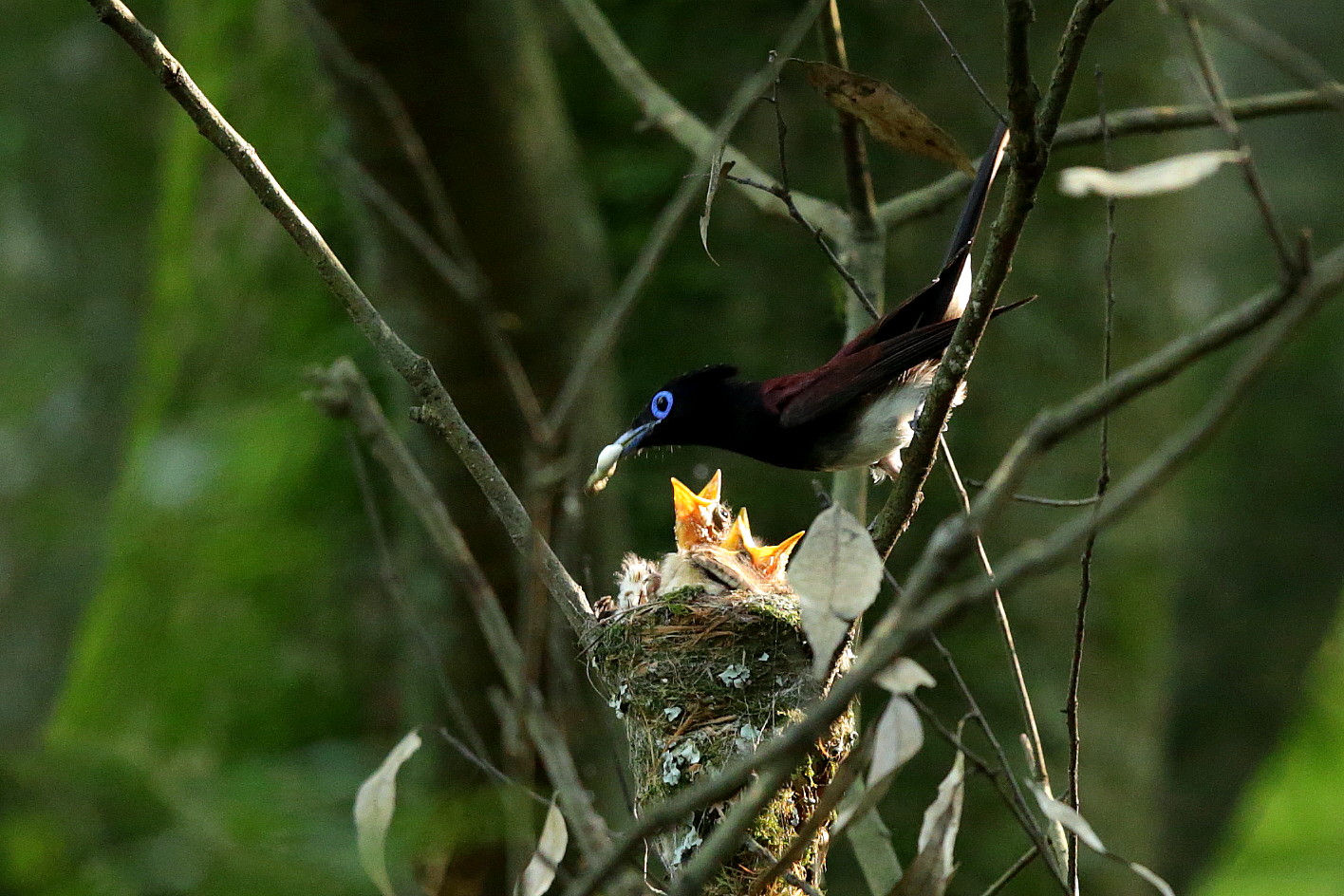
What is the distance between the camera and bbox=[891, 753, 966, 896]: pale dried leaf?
2.18 meters

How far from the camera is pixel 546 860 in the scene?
2.17 metres

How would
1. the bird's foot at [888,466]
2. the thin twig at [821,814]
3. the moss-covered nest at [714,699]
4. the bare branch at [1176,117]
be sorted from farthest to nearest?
the bird's foot at [888,466], the bare branch at [1176,117], the moss-covered nest at [714,699], the thin twig at [821,814]

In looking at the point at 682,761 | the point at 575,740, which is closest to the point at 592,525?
the point at 575,740

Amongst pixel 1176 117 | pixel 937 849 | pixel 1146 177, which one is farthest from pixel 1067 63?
pixel 1176 117

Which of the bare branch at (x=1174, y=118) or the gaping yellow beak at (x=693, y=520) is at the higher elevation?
the bare branch at (x=1174, y=118)

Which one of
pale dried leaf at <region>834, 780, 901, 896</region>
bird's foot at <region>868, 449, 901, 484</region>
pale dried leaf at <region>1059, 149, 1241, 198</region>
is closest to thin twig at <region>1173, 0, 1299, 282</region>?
pale dried leaf at <region>1059, 149, 1241, 198</region>

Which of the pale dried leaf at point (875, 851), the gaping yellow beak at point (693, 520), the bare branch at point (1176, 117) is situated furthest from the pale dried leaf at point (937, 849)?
the gaping yellow beak at point (693, 520)

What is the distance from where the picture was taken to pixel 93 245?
10.1 m

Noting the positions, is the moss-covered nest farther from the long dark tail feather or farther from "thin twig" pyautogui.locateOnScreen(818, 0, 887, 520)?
the long dark tail feather

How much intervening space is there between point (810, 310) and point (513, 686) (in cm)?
494

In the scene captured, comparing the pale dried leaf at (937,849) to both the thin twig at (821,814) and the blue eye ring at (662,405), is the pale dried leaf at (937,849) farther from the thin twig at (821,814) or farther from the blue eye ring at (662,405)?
the blue eye ring at (662,405)

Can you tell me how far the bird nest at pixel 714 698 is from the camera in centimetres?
293

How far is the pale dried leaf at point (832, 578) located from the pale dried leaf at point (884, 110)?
3.45 feet

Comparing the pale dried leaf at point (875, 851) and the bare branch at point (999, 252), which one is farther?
the pale dried leaf at point (875, 851)
